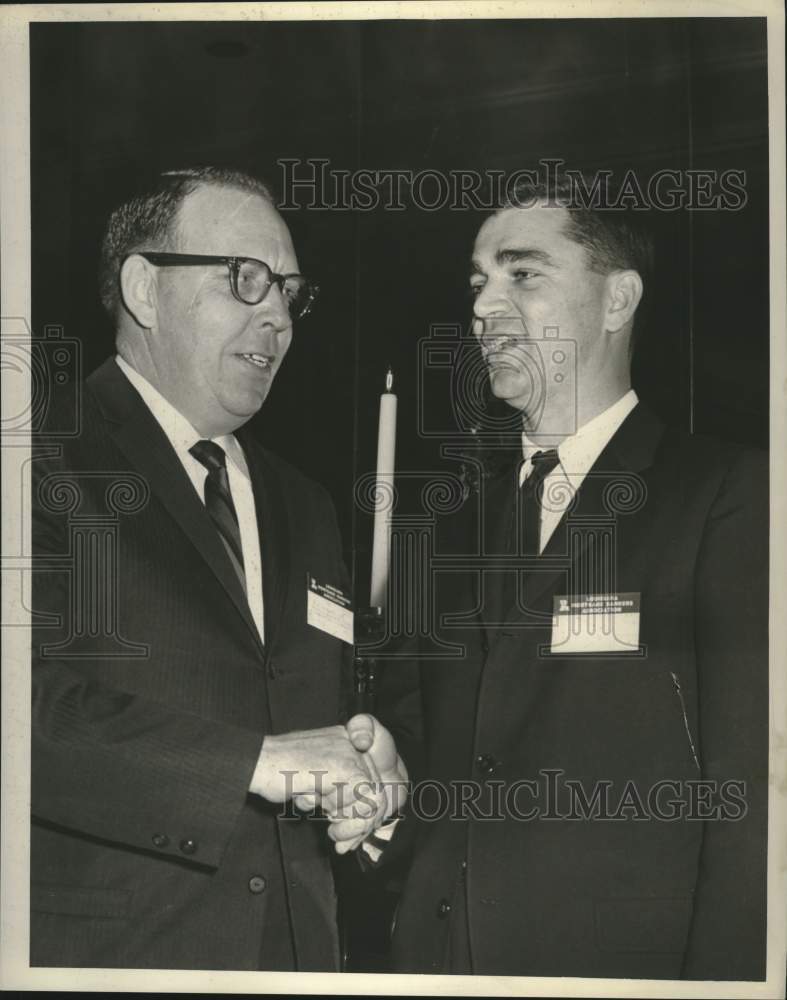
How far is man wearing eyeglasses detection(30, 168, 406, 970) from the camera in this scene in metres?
2.35

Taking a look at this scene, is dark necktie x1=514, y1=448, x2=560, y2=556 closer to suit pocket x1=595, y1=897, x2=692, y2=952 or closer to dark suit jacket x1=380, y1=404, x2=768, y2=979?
dark suit jacket x1=380, y1=404, x2=768, y2=979

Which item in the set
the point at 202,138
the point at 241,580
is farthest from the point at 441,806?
the point at 202,138

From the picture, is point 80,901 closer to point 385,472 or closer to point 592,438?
point 385,472

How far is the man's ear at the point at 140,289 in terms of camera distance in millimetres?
2439

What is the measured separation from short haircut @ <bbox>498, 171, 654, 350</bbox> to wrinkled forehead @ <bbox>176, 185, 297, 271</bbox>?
0.43m

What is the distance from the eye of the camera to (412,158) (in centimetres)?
247

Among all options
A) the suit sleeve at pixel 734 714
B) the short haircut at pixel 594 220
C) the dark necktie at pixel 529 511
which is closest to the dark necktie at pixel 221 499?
the dark necktie at pixel 529 511

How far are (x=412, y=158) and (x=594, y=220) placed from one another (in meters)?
0.36

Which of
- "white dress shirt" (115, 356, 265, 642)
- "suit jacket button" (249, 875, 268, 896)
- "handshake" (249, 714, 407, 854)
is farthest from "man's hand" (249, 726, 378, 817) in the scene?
"white dress shirt" (115, 356, 265, 642)

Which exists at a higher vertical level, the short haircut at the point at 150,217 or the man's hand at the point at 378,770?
the short haircut at the point at 150,217

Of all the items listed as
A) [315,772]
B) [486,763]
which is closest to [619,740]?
[486,763]

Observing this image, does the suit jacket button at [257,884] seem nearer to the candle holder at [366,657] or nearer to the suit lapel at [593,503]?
the candle holder at [366,657]

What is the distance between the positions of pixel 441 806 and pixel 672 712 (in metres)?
0.45

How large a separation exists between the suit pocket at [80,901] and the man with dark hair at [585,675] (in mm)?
501
